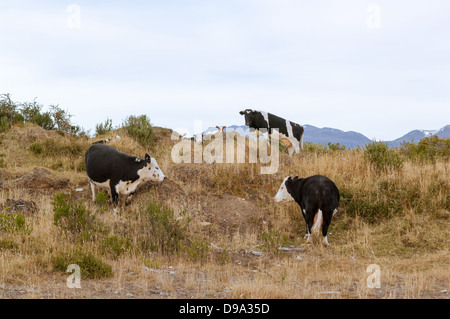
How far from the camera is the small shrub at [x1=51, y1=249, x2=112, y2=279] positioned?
7.76 m

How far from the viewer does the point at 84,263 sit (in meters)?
7.95

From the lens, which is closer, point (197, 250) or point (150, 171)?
point (197, 250)

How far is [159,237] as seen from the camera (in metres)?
9.90

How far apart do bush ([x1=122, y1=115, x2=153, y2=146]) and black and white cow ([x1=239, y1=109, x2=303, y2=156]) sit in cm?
489

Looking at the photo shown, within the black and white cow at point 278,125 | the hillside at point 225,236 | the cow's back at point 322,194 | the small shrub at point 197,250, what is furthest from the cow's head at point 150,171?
the black and white cow at point 278,125

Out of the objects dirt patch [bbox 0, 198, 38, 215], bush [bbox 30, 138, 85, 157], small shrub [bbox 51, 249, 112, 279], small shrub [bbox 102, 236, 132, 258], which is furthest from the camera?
bush [bbox 30, 138, 85, 157]

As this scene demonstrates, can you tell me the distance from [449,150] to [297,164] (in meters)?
8.29

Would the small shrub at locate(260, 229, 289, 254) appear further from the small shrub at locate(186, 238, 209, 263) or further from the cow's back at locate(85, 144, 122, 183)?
the cow's back at locate(85, 144, 122, 183)

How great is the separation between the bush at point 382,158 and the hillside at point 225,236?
306 mm

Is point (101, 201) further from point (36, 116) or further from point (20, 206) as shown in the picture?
point (36, 116)

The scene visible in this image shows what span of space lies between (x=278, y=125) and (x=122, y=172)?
24.6ft

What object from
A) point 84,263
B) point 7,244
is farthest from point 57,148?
point 84,263

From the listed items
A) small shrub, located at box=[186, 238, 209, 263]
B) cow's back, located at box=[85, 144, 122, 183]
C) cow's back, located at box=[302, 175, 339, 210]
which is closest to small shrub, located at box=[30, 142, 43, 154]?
cow's back, located at box=[85, 144, 122, 183]
